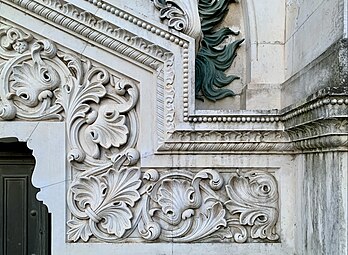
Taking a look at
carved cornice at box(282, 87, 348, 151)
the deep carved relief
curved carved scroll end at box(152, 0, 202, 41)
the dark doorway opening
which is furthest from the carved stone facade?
the dark doorway opening

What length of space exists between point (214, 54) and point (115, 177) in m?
0.99

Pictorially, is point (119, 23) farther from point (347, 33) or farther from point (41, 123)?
point (347, 33)

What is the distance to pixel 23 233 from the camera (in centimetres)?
355

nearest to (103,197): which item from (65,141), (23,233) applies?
(65,141)

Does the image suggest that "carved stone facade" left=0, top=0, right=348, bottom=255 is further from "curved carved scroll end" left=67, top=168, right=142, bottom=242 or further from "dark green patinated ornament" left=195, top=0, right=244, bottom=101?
"dark green patinated ornament" left=195, top=0, right=244, bottom=101

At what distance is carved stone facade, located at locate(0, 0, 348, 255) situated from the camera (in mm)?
2941

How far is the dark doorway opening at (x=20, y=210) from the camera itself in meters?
3.52

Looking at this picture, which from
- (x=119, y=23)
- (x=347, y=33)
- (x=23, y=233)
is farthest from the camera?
(x=23, y=233)

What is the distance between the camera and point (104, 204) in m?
2.99

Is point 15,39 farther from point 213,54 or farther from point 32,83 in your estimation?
point 213,54

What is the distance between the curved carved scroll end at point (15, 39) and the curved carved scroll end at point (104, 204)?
862 millimetres

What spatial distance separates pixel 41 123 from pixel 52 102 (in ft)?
0.47

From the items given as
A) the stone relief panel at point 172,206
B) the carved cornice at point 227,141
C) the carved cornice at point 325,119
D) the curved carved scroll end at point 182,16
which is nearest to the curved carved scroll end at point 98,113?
the stone relief panel at point 172,206

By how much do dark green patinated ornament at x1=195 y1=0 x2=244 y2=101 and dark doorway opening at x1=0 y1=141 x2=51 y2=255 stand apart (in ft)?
4.45
